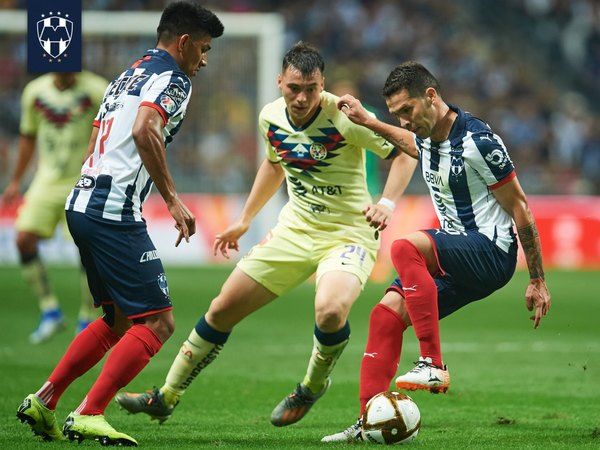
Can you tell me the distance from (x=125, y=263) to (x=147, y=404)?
4.28 ft

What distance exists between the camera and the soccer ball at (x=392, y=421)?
20.0 feet

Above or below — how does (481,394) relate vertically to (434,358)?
below

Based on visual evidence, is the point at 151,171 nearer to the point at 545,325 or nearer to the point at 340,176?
the point at 340,176

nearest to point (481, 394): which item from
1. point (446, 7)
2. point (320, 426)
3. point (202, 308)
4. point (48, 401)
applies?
point (320, 426)

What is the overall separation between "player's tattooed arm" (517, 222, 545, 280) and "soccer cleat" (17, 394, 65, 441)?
2.85 m

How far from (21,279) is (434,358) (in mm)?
12247

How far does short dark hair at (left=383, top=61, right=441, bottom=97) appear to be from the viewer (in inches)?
248

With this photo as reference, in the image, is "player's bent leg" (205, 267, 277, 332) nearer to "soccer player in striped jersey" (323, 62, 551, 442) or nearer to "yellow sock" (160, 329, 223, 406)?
"yellow sock" (160, 329, 223, 406)

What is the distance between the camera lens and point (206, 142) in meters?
19.0

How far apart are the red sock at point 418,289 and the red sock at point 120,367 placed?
1.47 meters

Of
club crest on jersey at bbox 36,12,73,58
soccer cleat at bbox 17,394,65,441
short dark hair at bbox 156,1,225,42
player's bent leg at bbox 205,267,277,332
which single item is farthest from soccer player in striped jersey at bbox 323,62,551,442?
club crest on jersey at bbox 36,12,73,58

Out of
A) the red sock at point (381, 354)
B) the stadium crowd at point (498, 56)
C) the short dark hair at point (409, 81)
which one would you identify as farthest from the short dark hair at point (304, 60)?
the stadium crowd at point (498, 56)

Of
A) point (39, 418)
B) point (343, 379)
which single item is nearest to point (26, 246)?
point (343, 379)

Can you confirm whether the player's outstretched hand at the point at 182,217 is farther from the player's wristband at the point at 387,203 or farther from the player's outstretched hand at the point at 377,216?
the player's wristband at the point at 387,203
